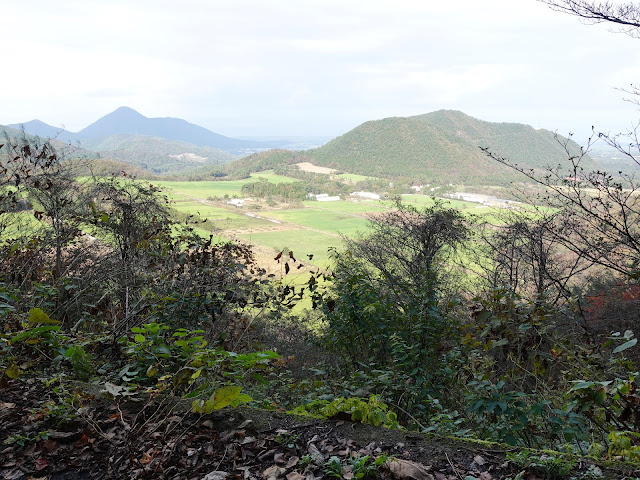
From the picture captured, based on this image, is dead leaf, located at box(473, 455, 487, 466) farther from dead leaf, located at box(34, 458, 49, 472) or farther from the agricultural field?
the agricultural field

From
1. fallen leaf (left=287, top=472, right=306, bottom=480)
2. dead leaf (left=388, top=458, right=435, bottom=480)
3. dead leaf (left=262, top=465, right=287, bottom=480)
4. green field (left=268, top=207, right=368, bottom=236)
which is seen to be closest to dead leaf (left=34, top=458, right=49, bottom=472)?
dead leaf (left=262, top=465, right=287, bottom=480)

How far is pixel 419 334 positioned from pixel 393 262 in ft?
33.2

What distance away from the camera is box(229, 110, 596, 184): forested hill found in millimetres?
45219

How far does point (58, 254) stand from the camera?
17.9ft

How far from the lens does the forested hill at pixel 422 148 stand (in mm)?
45219

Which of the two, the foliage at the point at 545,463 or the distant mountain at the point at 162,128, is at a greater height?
the distant mountain at the point at 162,128

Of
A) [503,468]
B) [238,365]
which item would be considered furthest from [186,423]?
[503,468]

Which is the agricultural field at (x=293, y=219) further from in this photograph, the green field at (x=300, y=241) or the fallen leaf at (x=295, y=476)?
the fallen leaf at (x=295, y=476)

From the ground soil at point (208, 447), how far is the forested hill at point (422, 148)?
39.3m

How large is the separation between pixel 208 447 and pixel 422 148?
5848cm

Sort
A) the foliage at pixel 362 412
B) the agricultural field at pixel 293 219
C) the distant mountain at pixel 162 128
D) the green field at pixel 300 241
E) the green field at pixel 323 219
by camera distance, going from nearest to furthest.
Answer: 1. the foliage at pixel 362 412
2. the agricultural field at pixel 293 219
3. the green field at pixel 300 241
4. the green field at pixel 323 219
5. the distant mountain at pixel 162 128

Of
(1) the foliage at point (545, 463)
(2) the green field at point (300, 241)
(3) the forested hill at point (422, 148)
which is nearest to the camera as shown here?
(1) the foliage at point (545, 463)

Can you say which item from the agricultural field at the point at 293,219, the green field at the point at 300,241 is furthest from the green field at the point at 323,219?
the green field at the point at 300,241

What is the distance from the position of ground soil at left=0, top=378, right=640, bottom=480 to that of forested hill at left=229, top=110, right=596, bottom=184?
3926cm
